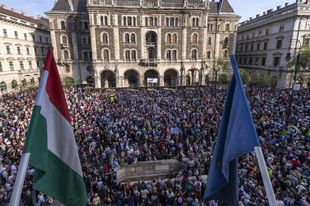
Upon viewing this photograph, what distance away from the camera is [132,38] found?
120 ft

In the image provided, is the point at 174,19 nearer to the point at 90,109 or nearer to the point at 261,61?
the point at 261,61

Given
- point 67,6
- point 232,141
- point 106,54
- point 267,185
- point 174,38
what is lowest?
point 267,185

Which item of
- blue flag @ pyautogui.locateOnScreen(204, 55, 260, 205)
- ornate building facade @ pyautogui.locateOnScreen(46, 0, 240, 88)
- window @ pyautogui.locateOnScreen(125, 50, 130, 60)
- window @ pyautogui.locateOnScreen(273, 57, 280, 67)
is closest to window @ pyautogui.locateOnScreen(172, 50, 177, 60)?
ornate building facade @ pyautogui.locateOnScreen(46, 0, 240, 88)

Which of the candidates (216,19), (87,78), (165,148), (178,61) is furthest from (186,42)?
(165,148)

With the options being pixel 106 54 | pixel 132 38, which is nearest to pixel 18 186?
pixel 106 54

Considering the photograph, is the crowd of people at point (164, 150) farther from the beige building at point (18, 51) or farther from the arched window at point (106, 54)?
the arched window at point (106, 54)

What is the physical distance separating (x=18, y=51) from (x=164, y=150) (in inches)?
1530

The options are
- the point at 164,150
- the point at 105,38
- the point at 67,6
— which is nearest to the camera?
the point at 164,150

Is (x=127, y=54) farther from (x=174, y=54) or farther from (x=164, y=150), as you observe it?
(x=164, y=150)

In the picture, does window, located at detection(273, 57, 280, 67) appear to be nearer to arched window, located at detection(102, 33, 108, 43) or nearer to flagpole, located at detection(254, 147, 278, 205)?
arched window, located at detection(102, 33, 108, 43)

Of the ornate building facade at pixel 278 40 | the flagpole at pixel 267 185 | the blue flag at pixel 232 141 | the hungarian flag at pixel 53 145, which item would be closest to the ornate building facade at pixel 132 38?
the ornate building facade at pixel 278 40

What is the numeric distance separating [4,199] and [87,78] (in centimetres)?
3482

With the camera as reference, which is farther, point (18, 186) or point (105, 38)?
point (105, 38)

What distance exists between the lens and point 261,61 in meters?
41.0
